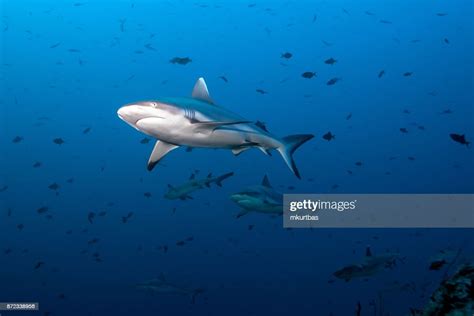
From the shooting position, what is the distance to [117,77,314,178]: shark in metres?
4.23

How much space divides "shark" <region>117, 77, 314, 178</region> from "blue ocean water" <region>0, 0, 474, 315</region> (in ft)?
59.6

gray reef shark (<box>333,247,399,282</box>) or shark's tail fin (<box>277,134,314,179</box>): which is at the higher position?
shark's tail fin (<box>277,134,314,179</box>)

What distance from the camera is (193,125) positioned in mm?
4582

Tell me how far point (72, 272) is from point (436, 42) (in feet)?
133

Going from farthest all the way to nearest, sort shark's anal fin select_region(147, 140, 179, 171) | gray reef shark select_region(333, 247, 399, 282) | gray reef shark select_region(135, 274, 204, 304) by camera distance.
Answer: gray reef shark select_region(135, 274, 204, 304) < gray reef shark select_region(333, 247, 399, 282) < shark's anal fin select_region(147, 140, 179, 171)

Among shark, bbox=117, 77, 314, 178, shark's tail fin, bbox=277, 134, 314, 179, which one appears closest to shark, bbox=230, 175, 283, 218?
shark's tail fin, bbox=277, 134, 314, 179

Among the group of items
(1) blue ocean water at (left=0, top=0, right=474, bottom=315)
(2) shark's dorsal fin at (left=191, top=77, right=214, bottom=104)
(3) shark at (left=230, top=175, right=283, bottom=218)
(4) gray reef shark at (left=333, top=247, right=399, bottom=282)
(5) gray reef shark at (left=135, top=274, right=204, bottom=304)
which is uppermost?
(1) blue ocean water at (left=0, top=0, right=474, bottom=315)

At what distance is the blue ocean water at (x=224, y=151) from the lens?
27719 mm

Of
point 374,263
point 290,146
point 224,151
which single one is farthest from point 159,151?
point 224,151

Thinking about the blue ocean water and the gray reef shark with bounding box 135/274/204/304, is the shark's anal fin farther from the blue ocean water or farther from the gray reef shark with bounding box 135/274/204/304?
the blue ocean water

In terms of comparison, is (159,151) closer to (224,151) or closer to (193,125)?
(193,125)

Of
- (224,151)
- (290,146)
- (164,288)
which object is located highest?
(224,151)

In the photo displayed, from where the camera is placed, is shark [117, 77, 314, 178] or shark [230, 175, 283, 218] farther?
shark [230, 175, 283, 218]

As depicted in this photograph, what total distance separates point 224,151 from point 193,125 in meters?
36.0
